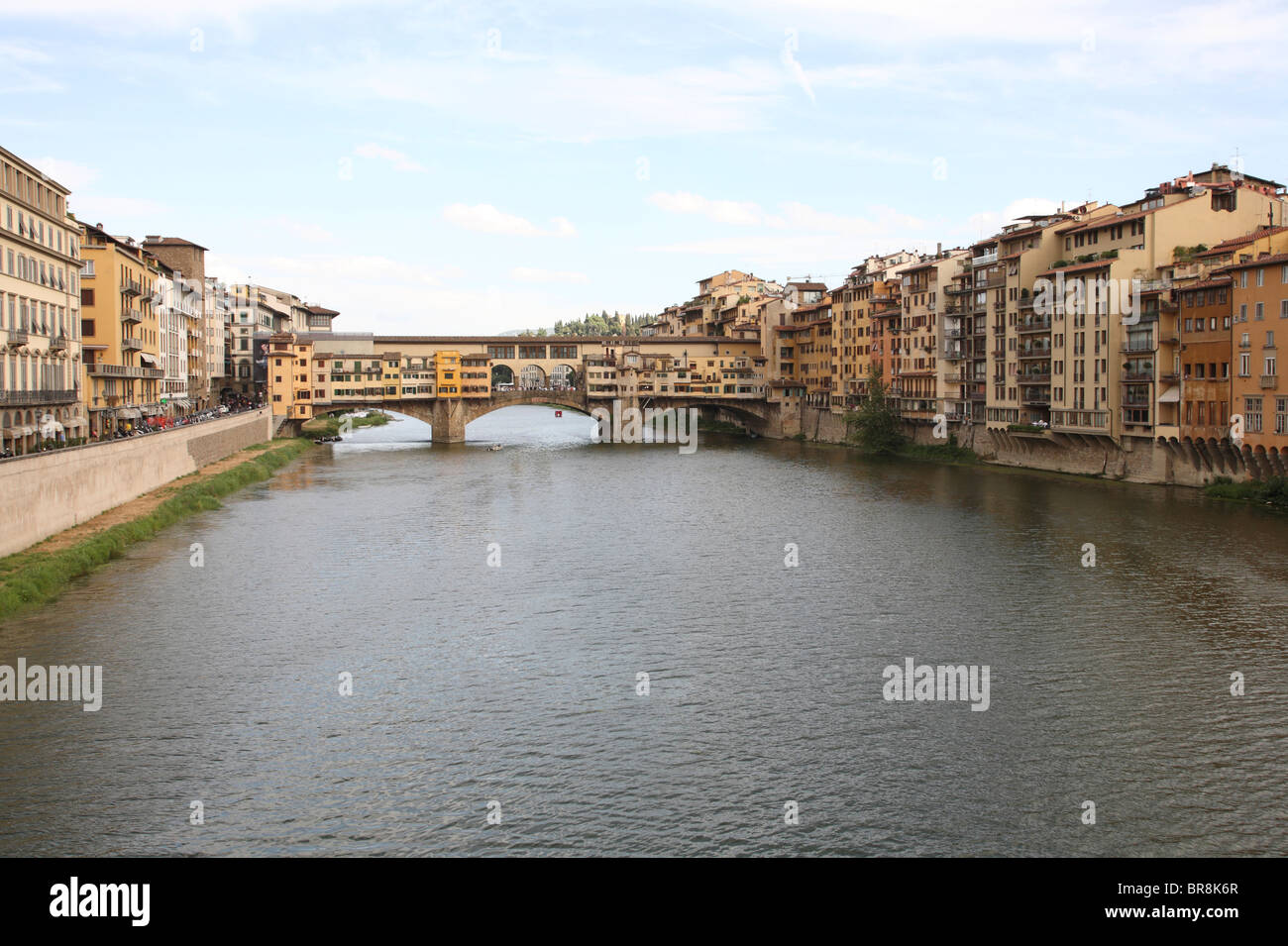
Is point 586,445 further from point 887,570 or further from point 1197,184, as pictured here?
point 887,570

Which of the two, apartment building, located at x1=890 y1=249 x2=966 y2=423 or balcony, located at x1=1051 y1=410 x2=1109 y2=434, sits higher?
apartment building, located at x1=890 y1=249 x2=966 y2=423

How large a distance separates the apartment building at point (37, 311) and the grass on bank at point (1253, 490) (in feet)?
133

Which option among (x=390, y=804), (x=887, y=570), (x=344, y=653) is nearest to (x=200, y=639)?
(x=344, y=653)

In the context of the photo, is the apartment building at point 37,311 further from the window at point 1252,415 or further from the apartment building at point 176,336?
the window at point 1252,415

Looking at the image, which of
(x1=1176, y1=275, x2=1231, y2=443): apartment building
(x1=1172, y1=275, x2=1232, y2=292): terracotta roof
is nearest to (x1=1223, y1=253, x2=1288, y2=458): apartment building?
(x1=1172, y1=275, x2=1232, y2=292): terracotta roof

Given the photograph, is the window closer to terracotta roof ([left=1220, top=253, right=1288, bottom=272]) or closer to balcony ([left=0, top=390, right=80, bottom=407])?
terracotta roof ([left=1220, top=253, right=1288, bottom=272])

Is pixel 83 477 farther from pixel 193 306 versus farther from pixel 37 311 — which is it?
pixel 193 306

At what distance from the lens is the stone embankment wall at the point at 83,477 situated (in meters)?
27.7

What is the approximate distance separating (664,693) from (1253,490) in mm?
29657

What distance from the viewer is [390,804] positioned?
15.4 meters

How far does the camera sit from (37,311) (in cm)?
4141

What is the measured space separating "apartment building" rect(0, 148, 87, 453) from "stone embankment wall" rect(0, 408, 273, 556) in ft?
9.56

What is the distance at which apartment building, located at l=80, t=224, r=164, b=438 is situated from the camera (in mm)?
52219
